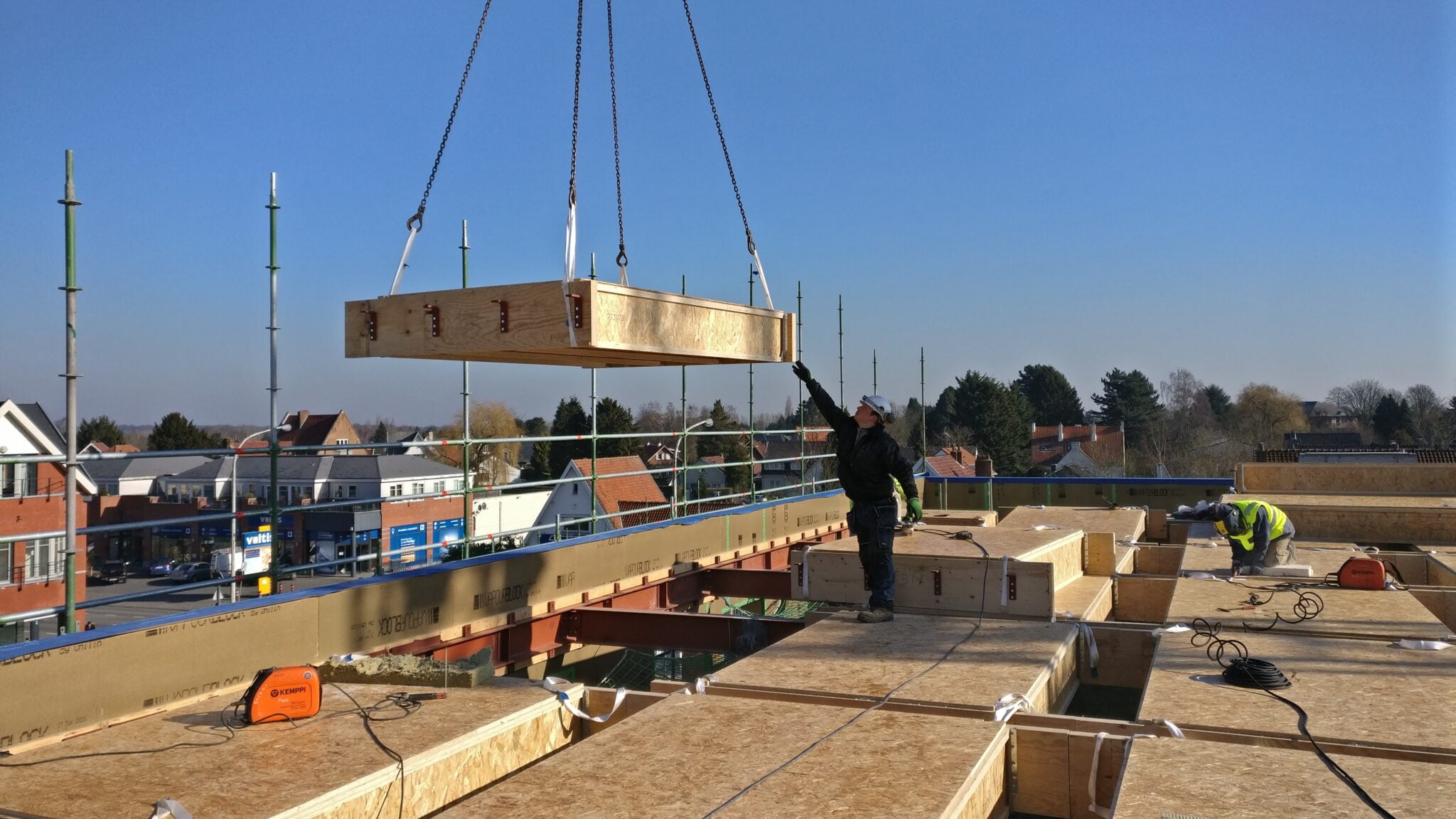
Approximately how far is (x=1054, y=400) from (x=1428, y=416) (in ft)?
87.1

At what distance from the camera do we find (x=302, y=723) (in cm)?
484

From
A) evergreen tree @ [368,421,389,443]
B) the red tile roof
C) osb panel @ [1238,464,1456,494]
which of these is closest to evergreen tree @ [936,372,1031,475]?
the red tile roof

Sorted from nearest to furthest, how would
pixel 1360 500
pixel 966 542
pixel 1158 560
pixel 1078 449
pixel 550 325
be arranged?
pixel 550 325
pixel 966 542
pixel 1158 560
pixel 1360 500
pixel 1078 449


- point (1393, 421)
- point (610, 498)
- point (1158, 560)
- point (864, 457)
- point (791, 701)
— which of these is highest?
point (1393, 421)

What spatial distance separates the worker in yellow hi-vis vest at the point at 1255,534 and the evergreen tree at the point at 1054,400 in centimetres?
Answer: 7793

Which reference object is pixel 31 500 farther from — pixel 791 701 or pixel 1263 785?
pixel 1263 785

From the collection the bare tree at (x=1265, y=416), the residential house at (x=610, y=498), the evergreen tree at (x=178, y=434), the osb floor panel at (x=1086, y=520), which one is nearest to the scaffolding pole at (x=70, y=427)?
the osb floor panel at (x=1086, y=520)

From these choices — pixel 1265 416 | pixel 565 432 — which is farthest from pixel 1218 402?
pixel 565 432

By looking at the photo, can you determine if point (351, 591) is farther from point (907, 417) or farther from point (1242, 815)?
point (907, 417)

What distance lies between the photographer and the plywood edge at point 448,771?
387 centimetres

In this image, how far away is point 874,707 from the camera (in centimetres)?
513

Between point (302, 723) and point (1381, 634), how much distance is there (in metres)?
6.63

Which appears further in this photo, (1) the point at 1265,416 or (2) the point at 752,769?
(1) the point at 1265,416

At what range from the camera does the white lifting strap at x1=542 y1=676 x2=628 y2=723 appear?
17.0ft
